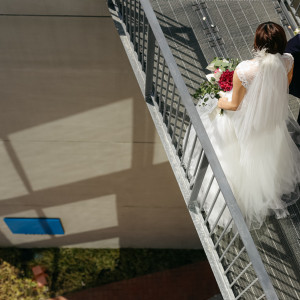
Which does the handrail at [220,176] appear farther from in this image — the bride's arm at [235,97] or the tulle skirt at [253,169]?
the tulle skirt at [253,169]

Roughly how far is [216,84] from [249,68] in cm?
55

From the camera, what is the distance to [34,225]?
791cm

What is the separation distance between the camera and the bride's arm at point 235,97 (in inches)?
114

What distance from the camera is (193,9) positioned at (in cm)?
412

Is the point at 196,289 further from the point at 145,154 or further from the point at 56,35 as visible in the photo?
the point at 56,35

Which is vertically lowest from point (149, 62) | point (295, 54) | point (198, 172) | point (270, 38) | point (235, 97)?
point (198, 172)

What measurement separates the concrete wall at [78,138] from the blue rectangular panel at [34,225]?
0.17m

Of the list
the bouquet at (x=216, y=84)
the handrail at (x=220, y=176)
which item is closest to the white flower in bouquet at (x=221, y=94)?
the bouquet at (x=216, y=84)

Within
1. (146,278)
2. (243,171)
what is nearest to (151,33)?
(243,171)

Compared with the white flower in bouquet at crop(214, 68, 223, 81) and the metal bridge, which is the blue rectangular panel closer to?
the metal bridge

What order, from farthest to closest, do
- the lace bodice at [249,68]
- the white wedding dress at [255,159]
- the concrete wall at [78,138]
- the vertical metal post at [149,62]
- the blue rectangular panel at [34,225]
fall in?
the blue rectangular panel at [34,225] < the concrete wall at [78,138] < the white wedding dress at [255,159] < the vertical metal post at [149,62] < the lace bodice at [249,68]

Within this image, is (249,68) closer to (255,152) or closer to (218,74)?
(218,74)

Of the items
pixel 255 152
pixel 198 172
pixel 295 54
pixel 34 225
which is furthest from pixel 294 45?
pixel 34 225

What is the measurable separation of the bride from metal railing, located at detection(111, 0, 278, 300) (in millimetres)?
111
